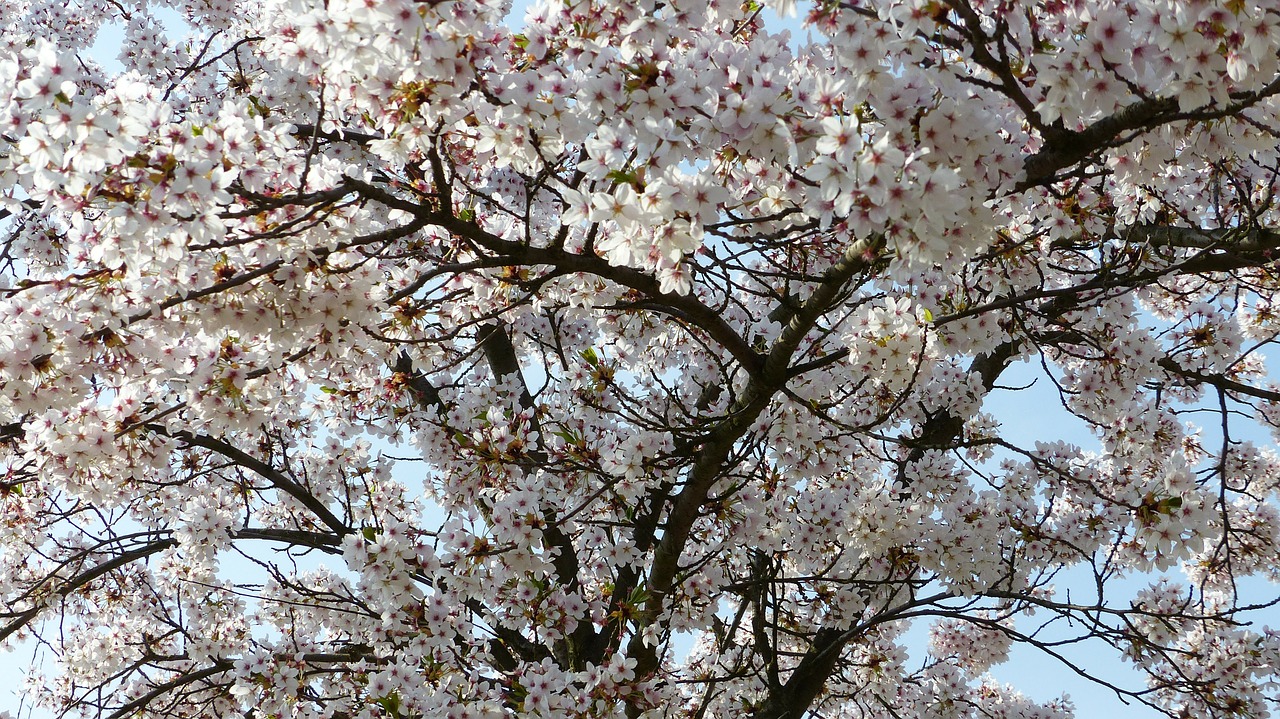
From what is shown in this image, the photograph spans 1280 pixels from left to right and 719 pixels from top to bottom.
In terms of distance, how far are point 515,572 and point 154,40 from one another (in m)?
5.72

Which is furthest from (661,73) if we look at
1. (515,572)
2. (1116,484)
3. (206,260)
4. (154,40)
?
(154,40)

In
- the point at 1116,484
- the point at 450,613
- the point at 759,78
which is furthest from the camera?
the point at 1116,484

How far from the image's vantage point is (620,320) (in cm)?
554

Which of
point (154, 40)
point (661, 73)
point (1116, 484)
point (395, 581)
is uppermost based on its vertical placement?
point (154, 40)

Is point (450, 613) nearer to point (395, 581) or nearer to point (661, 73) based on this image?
point (395, 581)

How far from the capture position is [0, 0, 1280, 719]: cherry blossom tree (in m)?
2.51

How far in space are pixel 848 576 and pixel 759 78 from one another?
4.87 m

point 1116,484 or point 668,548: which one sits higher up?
point 1116,484

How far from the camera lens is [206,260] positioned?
3068mm

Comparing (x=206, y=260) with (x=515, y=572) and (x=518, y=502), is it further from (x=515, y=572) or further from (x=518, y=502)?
(x=515, y=572)

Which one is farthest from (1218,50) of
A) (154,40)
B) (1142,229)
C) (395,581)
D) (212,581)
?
(212,581)

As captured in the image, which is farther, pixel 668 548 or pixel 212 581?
pixel 212 581

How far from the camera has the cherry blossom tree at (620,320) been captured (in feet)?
8.23

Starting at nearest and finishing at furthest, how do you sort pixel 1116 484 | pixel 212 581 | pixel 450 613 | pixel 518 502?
pixel 518 502, pixel 450 613, pixel 1116 484, pixel 212 581
